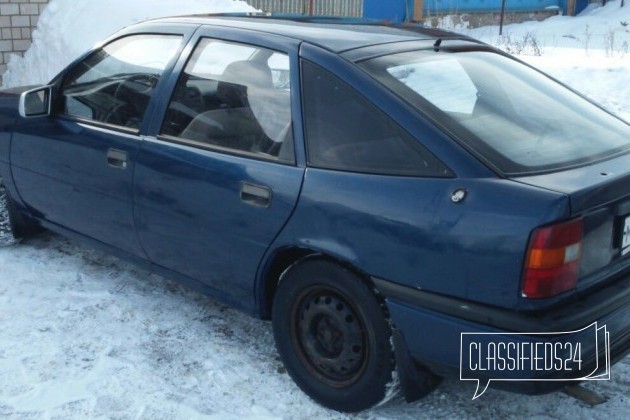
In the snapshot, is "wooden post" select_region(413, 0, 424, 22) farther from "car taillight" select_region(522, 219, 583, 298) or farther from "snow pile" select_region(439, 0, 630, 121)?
"car taillight" select_region(522, 219, 583, 298)

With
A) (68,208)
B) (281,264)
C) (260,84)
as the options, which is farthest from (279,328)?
(68,208)

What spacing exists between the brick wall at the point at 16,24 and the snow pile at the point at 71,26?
10 centimetres

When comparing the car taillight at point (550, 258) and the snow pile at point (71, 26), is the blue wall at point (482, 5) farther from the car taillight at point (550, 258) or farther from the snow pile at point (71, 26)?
the car taillight at point (550, 258)

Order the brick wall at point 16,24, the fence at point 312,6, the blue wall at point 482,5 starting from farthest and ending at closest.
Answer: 1. the blue wall at point 482,5
2. the fence at point 312,6
3. the brick wall at point 16,24

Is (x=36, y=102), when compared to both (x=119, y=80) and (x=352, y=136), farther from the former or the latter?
(x=352, y=136)

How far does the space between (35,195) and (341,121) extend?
2318 mm

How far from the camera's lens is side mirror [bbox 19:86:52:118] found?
425cm

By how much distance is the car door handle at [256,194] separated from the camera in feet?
10.3

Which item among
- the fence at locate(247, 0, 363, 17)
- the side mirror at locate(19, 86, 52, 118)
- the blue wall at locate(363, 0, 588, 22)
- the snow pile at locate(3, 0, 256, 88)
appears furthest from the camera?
the blue wall at locate(363, 0, 588, 22)

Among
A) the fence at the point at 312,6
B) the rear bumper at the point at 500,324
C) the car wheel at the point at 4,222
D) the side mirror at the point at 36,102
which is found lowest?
the car wheel at the point at 4,222

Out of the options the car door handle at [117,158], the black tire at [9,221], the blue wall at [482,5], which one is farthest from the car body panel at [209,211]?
the blue wall at [482,5]

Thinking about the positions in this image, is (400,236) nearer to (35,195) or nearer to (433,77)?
(433,77)

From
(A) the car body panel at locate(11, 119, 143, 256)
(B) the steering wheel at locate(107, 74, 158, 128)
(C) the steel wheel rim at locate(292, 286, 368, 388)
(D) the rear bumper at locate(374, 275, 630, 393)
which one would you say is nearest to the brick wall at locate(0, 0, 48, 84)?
(A) the car body panel at locate(11, 119, 143, 256)

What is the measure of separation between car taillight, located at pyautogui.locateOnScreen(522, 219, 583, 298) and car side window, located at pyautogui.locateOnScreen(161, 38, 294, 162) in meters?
1.09
